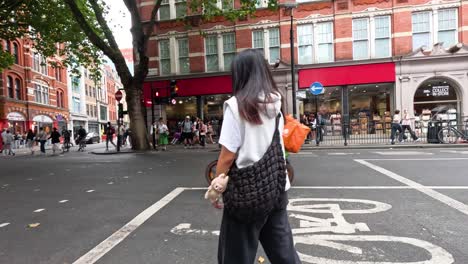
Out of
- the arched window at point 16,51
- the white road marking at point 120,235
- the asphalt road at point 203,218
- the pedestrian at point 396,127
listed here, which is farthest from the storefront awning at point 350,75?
the arched window at point 16,51

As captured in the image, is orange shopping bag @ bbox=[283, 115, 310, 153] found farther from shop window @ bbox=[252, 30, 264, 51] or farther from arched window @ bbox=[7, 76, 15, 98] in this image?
arched window @ bbox=[7, 76, 15, 98]

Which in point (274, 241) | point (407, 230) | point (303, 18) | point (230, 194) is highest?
point (303, 18)

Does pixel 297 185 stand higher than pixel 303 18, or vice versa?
pixel 303 18

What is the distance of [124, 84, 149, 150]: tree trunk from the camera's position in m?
17.2

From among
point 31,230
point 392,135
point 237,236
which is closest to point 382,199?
point 237,236

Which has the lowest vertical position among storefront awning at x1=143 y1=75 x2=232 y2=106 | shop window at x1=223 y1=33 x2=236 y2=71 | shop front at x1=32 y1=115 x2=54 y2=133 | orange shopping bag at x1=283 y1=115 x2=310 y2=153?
orange shopping bag at x1=283 y1=115 x2=310 y2=153

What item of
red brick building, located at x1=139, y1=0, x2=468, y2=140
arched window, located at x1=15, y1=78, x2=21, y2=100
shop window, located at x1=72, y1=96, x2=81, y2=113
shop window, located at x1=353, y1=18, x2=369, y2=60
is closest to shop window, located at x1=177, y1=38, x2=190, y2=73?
red brick building, located at x1=139, y1=0, x2=468, y2=140

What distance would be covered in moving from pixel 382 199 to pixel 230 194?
4.46m

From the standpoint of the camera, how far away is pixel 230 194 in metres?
2.06

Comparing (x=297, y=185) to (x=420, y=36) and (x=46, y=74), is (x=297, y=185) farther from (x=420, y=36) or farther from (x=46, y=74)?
(x=46, y=74)

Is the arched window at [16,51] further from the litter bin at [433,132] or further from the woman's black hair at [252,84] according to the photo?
the woman's black hair at [252,84]

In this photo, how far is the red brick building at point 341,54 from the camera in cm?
1970

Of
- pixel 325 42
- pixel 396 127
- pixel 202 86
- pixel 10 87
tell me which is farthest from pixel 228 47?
pixel 10 87

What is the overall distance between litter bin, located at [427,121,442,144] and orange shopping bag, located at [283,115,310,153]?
641 inches
